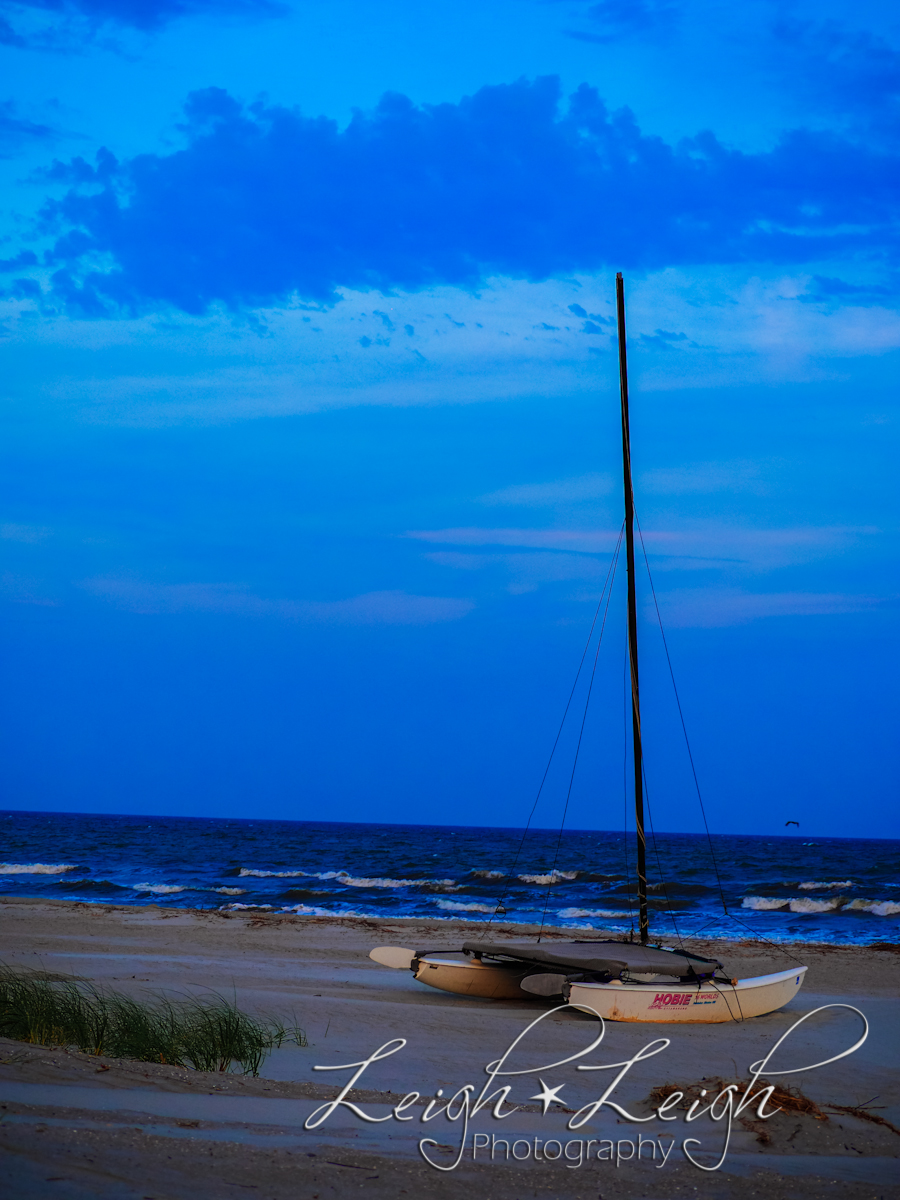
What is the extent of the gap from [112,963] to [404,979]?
4.35m

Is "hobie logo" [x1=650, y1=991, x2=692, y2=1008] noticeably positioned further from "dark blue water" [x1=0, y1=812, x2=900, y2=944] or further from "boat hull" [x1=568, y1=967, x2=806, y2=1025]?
"dark blue water" [x1=0, y1=812, x2=900, y2=944]

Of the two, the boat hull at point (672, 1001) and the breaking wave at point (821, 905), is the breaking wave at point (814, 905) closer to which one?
the breaking wave at point (821, 905)

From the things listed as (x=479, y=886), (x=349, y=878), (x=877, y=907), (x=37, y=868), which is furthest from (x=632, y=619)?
(x=37, y=868)

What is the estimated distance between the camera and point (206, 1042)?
8.23 metres

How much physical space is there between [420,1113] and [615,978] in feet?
18.4

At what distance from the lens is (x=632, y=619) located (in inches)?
603

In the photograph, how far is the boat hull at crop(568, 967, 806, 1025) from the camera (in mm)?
11742

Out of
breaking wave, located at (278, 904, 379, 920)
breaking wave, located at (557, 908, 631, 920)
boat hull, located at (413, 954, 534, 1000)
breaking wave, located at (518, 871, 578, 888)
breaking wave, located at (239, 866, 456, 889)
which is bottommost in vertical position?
breaking wave, located at (518, 871, 578, 888)

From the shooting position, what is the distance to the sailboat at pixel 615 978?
11797 mm

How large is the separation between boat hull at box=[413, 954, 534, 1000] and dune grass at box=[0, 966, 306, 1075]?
4255 millimetres

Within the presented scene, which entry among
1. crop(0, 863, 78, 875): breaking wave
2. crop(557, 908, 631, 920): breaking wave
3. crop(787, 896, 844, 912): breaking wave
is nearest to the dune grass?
crop(557, 908, 631, 920): breaking wave

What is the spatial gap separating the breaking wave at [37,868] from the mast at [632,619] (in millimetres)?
32979

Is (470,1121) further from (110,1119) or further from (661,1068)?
(661,1068)

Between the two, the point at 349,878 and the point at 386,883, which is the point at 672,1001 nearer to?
the point at 386,883
